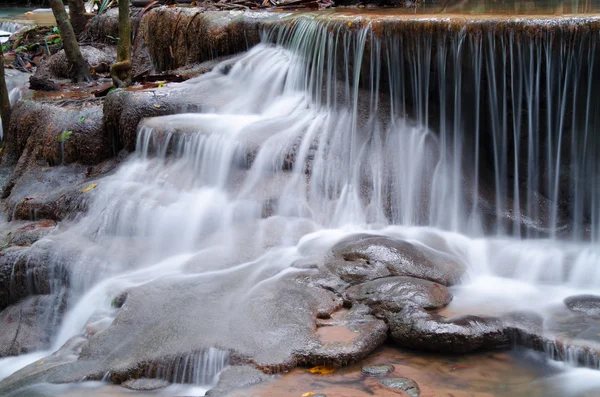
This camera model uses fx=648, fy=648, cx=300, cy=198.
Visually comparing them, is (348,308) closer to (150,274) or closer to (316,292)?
(316,292)

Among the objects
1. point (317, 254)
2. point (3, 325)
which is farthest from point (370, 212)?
point (3, 325)

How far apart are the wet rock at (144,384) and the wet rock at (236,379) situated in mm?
448

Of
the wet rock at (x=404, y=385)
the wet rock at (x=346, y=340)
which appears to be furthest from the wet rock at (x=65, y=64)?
the wet rock at (x=404, y=385)

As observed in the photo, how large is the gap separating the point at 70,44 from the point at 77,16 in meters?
3.49

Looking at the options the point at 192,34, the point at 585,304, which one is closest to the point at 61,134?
the point at 192,34

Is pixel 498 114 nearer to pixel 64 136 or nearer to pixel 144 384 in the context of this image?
pixel 144 384

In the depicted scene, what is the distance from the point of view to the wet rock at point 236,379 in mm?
4307

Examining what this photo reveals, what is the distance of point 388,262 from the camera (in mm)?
5688

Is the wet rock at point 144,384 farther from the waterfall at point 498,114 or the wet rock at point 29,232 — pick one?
the waterfall at point 498,114

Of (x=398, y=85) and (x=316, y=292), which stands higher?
(x=398, y=85)

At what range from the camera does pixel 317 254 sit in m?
6.03

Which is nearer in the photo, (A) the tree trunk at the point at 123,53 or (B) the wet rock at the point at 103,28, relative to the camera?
(A) the tree trunk at the point at 123,53

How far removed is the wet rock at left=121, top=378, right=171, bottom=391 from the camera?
455cm

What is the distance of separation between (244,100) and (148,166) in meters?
1.67
